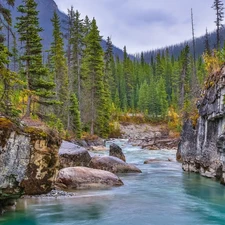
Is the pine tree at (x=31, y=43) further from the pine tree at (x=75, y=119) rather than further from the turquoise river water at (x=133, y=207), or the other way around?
the pine tree at (x=75, y=119)

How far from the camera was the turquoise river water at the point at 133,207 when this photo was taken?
32.9 feet

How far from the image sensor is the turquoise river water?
1002 cm

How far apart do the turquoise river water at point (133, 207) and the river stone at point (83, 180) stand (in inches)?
23.7

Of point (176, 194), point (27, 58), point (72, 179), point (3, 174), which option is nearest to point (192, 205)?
point (176, 194)

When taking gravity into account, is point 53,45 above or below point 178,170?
above

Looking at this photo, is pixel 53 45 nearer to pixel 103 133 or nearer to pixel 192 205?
pixel 103 133

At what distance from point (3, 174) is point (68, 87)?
3288 centimetres

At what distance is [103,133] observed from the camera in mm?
45719

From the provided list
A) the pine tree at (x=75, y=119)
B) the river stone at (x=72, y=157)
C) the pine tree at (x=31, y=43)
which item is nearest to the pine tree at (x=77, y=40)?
the pine tree at (x=75, y=119)

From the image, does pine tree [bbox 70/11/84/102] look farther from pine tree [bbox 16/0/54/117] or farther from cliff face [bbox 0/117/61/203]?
cliff face [bbox 0/117/61/203]

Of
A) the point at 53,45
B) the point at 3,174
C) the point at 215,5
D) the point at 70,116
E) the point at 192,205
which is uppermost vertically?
the point at 215,5

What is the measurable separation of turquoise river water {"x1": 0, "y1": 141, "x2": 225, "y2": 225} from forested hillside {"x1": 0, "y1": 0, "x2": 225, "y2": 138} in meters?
3.10

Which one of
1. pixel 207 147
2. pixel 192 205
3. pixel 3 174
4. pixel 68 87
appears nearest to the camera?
pixel 3 174

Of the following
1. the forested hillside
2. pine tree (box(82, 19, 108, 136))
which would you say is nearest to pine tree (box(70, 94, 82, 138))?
the forested hillside
